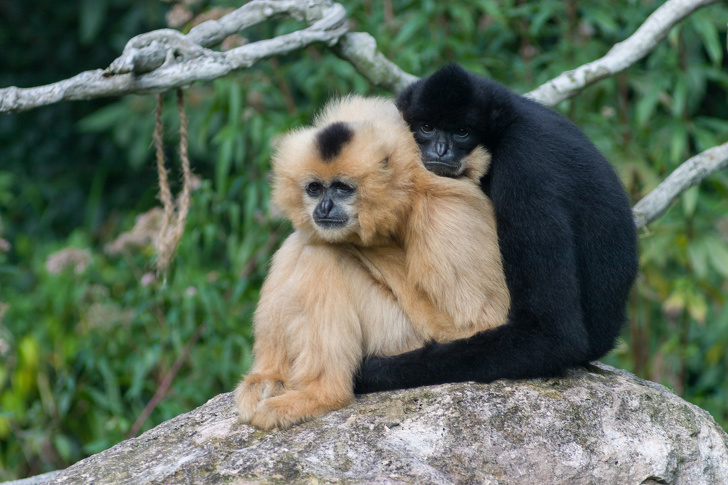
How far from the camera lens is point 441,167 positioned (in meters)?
3.85

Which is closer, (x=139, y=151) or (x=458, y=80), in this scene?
(x=458, y=80)

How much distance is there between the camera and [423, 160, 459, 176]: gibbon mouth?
384 centimetres

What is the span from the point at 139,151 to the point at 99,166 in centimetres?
120

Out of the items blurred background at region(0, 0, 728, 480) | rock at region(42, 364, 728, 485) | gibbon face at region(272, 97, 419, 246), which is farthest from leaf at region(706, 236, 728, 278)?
gibbon face at region(272, 97, 419, 246)

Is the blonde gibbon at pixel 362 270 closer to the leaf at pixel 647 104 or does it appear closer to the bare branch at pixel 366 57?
the bare branch at pixel 366 57

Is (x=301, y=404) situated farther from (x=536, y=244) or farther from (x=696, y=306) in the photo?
→ (x=696, y=306)

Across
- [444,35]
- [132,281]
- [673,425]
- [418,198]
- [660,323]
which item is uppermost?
[444,35]

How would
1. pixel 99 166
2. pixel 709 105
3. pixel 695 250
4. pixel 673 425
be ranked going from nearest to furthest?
pixel 673 425, pixel 695 250, pixel 709 105, pixel 99 166

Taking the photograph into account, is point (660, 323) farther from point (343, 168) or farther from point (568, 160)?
point (343, 168)

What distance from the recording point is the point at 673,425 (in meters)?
3.61

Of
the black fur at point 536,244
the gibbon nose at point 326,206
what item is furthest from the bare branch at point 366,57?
the gibbon nose at point 326,206

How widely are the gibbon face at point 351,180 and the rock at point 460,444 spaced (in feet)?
2.67

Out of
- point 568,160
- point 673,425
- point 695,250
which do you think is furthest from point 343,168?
point 695,250

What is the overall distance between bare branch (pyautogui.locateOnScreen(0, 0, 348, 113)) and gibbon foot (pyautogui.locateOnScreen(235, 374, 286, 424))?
156 cm
